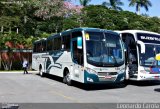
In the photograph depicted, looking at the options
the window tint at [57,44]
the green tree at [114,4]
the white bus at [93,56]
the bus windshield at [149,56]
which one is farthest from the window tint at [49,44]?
the green tree at [114,4]

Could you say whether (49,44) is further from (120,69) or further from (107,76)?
(107,76)

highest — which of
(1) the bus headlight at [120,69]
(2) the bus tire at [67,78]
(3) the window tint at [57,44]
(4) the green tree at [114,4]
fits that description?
(4) the green tree at [114,4]

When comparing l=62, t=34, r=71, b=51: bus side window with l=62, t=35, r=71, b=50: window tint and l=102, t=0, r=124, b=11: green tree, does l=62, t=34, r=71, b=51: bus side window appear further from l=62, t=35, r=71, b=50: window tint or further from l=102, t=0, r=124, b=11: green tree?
l=102, t=0, r=124, b=11: green tree

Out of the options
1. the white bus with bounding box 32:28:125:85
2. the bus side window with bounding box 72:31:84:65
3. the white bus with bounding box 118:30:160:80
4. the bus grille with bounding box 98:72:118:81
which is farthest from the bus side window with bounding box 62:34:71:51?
the white bus with bounding box 118:30:160:80

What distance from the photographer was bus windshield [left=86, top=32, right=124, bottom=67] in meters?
16.6

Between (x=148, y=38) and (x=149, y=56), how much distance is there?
3.32ft

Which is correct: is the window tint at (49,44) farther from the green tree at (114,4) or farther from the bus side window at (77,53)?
the green tree at (114,4)

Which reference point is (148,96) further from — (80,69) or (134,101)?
(80,69)

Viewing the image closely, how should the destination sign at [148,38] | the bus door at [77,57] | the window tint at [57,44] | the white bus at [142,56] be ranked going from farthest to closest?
the window tint at [57,44] → the destination sign at [148,38] → the white bus at [142,56] → the bus door at [77,57]

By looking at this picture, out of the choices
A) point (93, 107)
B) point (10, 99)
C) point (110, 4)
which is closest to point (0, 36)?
point (10, 99)

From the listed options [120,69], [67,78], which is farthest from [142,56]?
[67,78]

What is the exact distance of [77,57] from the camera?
1747 cm

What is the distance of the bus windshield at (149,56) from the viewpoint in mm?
18469

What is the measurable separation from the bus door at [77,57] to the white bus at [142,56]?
3.15 metres
